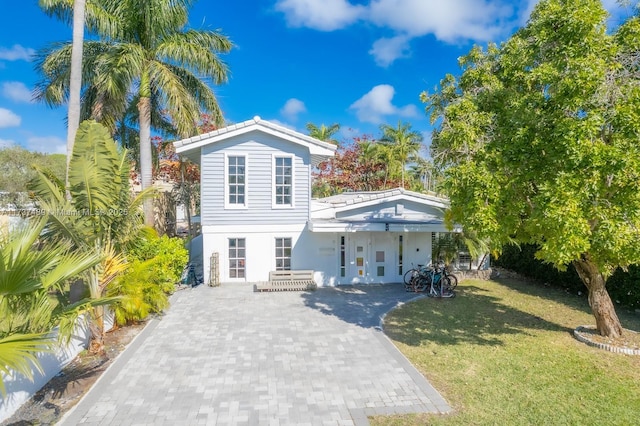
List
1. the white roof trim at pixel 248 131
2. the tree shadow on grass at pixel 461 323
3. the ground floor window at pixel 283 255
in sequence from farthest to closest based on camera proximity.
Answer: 1. the ground floor window at pixel 283 255
2. the white roof trim at pixel 248 131
3. the tree shadow on grass at pixel 461 323

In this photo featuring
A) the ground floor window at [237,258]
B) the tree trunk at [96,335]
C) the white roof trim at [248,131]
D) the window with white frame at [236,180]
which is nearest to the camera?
the tree trunk at [96,335]

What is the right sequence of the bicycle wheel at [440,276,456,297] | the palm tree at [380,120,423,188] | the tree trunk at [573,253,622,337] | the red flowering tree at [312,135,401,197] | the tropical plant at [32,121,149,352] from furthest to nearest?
the palm tree at [380,120,423,188]
the red flowering tree at [312,135,401,197]
the bicycle wheel at [440,276,456,297]
the tree trunk at [573,253,622,337]
the tropical plant at [32,121,149,352]

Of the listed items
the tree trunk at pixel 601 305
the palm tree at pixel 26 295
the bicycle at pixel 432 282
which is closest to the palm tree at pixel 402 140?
the bicycle at pixel 432 282

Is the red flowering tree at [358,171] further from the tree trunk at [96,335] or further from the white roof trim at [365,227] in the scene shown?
the tree trunk at [96,335]

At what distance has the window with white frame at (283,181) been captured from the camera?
1612 centimetres

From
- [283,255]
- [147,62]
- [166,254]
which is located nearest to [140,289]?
[166,254]

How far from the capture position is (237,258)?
1608 centimetres

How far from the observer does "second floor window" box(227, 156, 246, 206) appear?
15.8 m

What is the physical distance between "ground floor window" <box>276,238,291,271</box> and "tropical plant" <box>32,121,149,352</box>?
7701 mm

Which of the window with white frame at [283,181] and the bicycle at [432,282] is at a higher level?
the window with white frame at [283,181]

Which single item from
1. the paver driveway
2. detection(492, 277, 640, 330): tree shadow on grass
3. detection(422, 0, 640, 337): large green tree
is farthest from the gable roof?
detection(492, 277, 640, 330): tree shadow on grass

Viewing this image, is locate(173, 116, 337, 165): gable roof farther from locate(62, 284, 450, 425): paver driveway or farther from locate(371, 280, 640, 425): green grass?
locate(371, 280, 640, 425): green grass

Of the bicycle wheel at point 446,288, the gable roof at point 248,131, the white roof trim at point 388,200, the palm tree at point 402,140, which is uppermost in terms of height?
the palm tree at point 402,140

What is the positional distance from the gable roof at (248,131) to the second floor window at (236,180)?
1.09 meters
